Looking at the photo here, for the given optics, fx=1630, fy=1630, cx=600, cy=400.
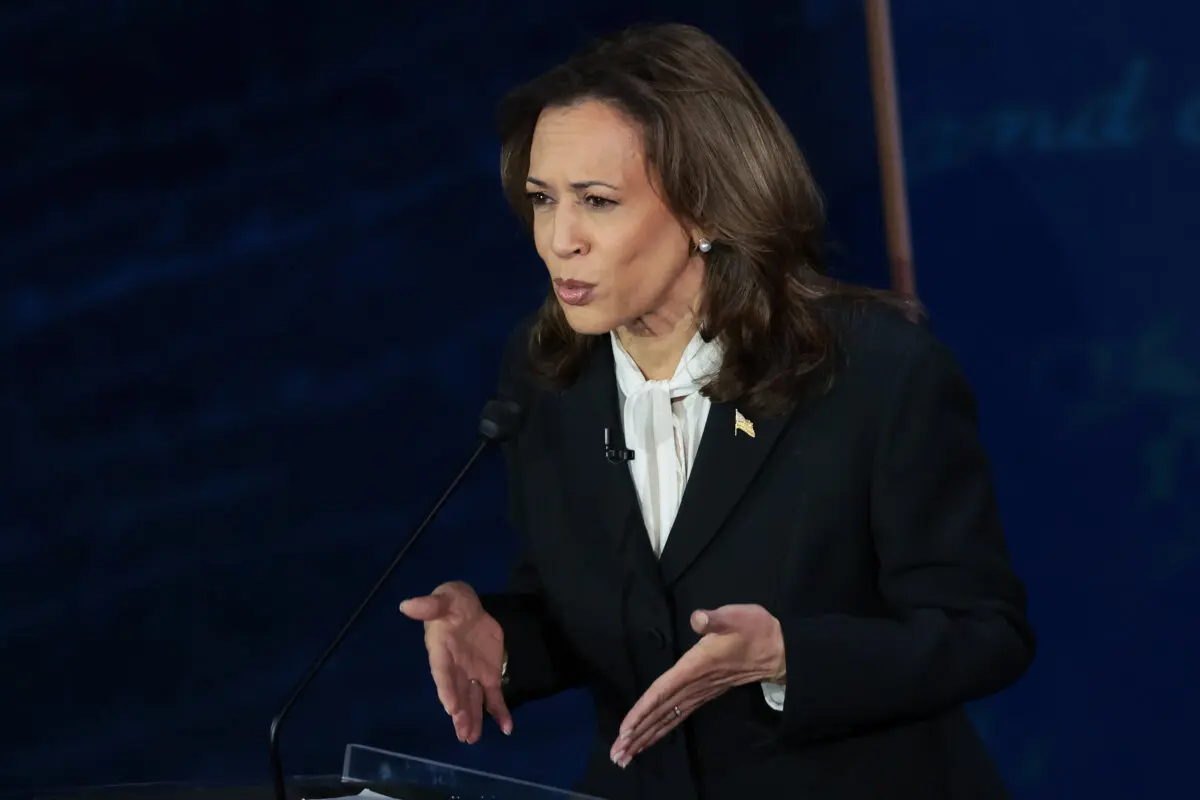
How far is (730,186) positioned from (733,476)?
1.13ft

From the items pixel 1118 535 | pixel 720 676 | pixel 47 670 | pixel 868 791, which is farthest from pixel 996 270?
pixel 47 670

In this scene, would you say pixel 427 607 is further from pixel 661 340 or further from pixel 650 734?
pixel 661 340

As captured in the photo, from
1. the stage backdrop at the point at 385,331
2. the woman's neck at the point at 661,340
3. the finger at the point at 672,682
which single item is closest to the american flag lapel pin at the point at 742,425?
the woman's neck at the point at 661,340

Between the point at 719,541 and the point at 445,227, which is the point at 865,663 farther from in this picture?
the point at 445,227

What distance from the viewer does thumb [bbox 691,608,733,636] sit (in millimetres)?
1549

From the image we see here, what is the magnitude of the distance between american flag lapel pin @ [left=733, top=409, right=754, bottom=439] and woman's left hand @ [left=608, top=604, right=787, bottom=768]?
0.29 meters

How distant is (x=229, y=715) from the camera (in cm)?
308

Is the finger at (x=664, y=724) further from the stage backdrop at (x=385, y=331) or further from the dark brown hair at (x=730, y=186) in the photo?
the stage backdrop at (x=385, y=331)

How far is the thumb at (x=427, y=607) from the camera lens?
1697 millimetres

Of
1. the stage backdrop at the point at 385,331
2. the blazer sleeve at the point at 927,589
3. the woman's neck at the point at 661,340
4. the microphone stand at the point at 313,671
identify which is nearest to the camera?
the microphone stand at the point at 313,671

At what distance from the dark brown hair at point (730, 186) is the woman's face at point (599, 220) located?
0.08 feet

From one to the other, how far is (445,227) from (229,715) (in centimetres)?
102

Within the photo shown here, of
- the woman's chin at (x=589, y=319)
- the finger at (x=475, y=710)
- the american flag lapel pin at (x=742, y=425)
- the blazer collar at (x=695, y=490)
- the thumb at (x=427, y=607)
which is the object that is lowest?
the finger at (x=475, y=710)

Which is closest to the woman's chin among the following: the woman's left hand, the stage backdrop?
the woman's left hand
